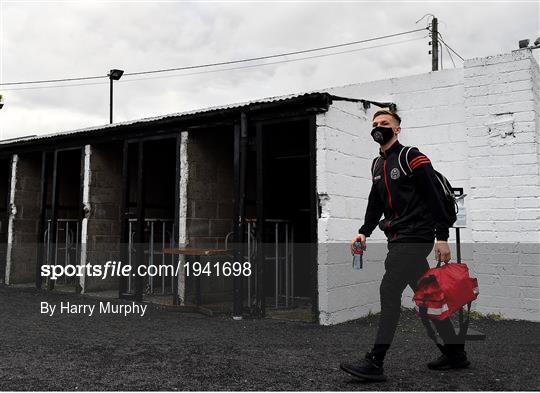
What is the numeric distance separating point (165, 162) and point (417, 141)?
483 cm

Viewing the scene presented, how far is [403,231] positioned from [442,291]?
0.50m

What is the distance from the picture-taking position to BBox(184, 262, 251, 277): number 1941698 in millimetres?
6625

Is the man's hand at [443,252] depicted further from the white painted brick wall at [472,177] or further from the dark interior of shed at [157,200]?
the dark interior of shed at [157,200]

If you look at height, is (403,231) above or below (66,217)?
below

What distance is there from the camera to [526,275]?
632cm

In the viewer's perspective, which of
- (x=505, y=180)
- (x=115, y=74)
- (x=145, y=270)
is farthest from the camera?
(x=115, y=74)

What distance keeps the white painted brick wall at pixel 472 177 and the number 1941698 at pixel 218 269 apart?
116 centimetres

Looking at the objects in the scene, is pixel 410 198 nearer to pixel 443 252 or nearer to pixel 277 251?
pixel 443 252

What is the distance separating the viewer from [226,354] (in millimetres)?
4582

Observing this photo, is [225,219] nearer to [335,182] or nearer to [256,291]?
[256,291]

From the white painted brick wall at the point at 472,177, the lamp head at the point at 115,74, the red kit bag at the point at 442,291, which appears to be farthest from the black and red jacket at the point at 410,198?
the lamp head at the point at 115,74

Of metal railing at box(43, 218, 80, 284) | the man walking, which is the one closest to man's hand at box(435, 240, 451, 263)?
the man walking

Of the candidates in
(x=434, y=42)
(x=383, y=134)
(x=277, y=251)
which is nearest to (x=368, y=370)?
(x=383, y=134)

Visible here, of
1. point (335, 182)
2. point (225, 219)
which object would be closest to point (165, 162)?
point (225, 219)
